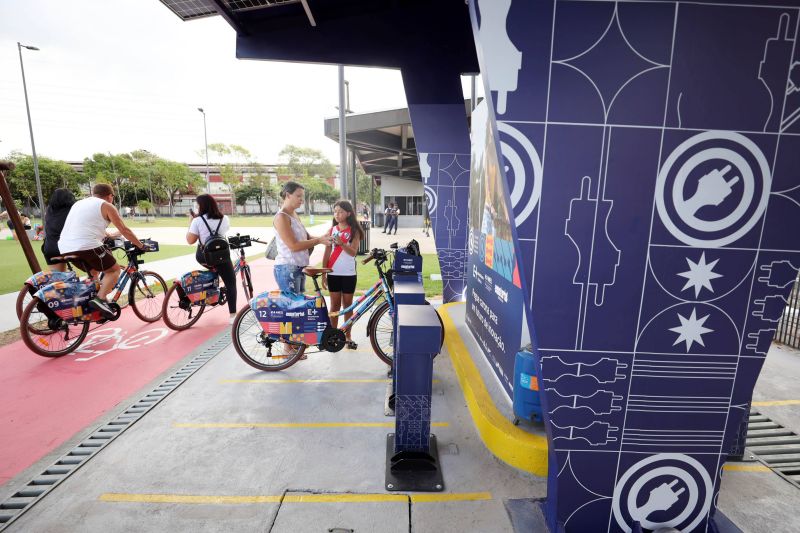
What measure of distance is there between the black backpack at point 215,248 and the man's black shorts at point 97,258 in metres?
1.02

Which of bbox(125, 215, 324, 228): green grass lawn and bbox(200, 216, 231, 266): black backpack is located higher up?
bbox(200, 216, 231, 266): black backpack

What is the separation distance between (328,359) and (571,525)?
3.01 m

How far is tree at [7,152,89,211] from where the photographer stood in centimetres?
3531

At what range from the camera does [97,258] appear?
4590 millimetres

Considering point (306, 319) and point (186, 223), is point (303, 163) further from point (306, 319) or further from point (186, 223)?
point (306, 319)

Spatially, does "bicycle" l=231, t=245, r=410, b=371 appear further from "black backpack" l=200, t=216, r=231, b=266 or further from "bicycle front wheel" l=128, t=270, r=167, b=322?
"bicycle front wheel" l=128, t=270, r=167, b=322

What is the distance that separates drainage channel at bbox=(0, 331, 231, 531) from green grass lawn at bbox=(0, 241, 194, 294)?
6435 millimetres

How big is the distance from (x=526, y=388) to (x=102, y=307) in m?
4.74

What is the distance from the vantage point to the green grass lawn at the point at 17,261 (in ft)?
26.5

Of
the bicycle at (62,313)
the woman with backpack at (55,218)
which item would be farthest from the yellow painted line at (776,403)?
the woman with backpack at (55,218)

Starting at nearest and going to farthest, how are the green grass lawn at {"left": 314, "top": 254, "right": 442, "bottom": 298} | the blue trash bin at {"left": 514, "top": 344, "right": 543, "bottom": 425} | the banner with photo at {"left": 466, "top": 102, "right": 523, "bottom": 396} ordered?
the blue trash bin at {"left": 514, "top": 344, "right": 543, "bottom": 425}, the banner with photo at {"left": 466, "top": 102, "right": 523, "bottom": 396}, the green grass lawn at {"left": 314, "top": 254, "right": 442, "bottom": 298}

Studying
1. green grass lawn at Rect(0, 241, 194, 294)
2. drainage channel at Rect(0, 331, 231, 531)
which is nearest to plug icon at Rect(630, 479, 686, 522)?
drainage channel at Rect(0, 331, 231, 531)

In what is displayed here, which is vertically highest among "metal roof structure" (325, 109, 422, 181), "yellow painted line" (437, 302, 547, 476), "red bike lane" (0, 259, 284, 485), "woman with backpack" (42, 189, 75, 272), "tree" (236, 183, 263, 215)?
"metal roof structure" (325, 109, 422, 181)

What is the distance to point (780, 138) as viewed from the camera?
5.18 ft
